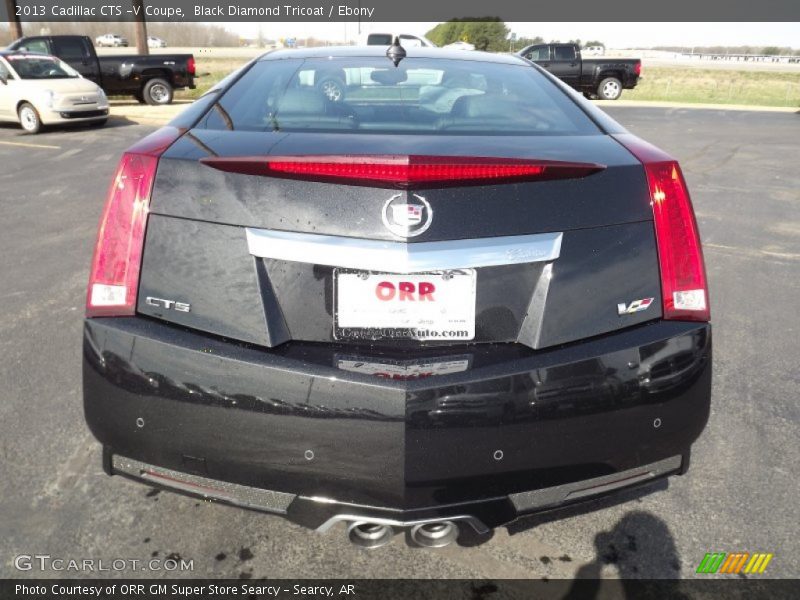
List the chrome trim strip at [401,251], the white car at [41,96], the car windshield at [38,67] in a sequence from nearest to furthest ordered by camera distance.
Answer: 1. the chrome trim strip at [401,251]
2. the white car at [41,96]
3. the car windshield at [38,67]

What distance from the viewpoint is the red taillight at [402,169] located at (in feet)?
5.87

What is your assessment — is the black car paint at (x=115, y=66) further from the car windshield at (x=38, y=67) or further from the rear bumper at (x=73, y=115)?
the rear bumper at (x=73, y=115)

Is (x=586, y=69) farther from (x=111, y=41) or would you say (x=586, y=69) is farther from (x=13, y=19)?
(x=111, y=41)

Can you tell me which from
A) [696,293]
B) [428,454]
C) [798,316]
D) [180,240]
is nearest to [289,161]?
[180,240]

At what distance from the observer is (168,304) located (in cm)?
195

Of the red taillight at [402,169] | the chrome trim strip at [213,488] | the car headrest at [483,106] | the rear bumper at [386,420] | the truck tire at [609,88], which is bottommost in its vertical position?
the truck tire at [609,88]

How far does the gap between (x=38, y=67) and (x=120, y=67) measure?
185 inches

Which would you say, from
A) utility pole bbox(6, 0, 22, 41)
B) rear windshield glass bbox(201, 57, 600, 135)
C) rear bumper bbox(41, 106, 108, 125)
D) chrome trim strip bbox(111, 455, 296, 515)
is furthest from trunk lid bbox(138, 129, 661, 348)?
utility pole bbox(6, 0, 22, 41)

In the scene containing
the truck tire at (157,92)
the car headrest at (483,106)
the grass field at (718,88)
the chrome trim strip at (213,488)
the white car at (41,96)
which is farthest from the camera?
the grass field at (718,88)

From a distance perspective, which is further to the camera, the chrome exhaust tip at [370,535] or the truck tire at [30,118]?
the truck tire at [30,118]

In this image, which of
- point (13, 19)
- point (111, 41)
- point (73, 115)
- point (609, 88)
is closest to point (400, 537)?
point (73, 115)

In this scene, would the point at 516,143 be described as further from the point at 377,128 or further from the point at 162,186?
the point at 162,186

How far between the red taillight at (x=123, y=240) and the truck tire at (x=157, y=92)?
19498 mm

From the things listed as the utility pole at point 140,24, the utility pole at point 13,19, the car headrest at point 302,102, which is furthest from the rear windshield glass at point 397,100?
the utility pole at point 13,19
